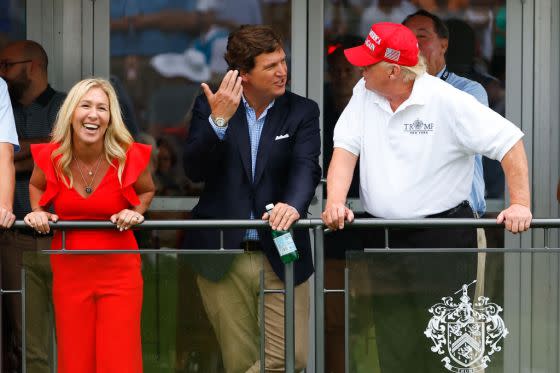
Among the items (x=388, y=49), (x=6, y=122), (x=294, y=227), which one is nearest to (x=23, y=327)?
(x=6, y=122)

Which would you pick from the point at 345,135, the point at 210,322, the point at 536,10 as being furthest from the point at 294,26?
the point at 210,322

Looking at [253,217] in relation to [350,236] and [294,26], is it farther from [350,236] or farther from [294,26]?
[294,26]

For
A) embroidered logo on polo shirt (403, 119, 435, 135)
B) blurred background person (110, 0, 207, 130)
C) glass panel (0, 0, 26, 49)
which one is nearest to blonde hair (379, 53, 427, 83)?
embroidered logo on polo shirt (403, 119, 435, 135)

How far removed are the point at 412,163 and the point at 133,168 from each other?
1228mm

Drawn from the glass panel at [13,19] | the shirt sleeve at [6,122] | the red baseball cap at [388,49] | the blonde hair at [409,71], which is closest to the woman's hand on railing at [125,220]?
the shirt sleeve at [6,122]

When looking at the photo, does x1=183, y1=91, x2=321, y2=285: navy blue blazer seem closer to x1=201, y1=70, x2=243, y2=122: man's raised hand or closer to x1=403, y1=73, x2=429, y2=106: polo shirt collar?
x1=201, y1=70, x2=243, y2=122: man's raised hand

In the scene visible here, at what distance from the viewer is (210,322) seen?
5.22 meters

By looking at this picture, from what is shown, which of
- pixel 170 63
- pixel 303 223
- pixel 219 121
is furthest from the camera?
pixel 170 63

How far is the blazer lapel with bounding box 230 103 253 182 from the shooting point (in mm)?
5480

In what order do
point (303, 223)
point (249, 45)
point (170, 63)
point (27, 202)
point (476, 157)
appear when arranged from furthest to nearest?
point (170, 63) → point (27, 202) → point (476, 157) → point (249, 45) → point (303, 223)

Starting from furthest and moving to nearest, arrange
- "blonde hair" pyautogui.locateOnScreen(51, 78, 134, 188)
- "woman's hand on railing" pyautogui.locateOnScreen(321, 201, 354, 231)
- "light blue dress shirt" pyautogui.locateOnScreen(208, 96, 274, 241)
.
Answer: "light blue dress shirt" pyautogui.locateOnScreen(208, 96, 274, 241) < "blonde hair" pyautogui.locateOnScreen(51, 78, 134, 188) < "woman's hand on railing" pyautogui.locateOnScreen(321, 201, 354, 231)

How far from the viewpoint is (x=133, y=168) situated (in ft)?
17.2

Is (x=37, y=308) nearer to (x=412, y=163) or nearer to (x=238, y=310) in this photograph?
(x=238, y=310)

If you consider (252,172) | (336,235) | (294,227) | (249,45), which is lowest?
(336,235)
